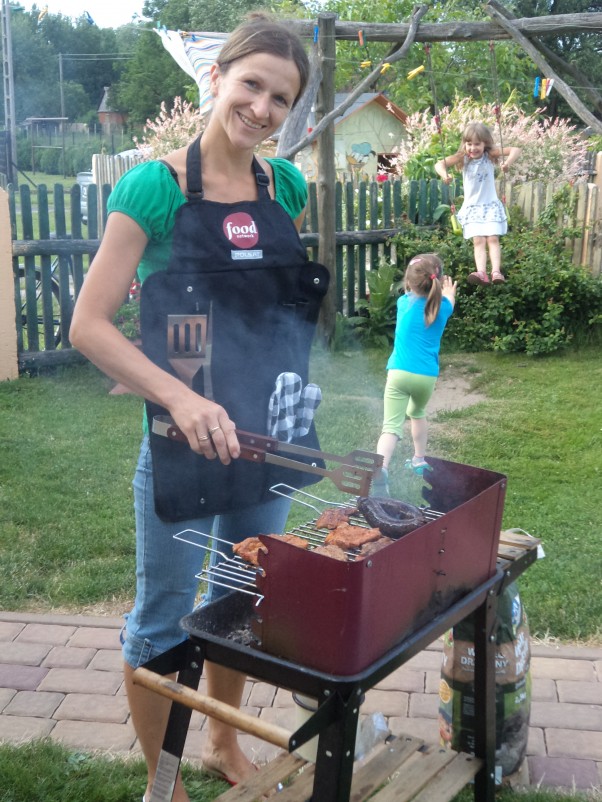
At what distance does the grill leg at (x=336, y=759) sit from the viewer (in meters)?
1.65

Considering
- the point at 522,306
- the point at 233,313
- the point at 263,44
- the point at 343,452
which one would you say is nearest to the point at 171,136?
the point at 522,306

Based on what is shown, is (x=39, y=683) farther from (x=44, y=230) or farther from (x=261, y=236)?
(x=44, y=230)

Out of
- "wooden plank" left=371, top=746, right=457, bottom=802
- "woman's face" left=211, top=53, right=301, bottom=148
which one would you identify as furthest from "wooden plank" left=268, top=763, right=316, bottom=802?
"woman's face" left=211, top=53, right=301, bottom=148

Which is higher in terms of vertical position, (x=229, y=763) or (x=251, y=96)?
(x=251, y=96)

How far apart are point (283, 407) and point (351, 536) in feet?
1.26

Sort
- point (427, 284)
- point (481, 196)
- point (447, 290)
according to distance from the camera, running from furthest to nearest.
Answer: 1. point (481, 196)
2. point (447, 290)
3. point (427, 284)

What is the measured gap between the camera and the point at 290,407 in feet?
7.09

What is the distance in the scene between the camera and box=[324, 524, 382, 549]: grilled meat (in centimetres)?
190

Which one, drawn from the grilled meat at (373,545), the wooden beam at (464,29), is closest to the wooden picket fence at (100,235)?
the wooden beam at (464,29)

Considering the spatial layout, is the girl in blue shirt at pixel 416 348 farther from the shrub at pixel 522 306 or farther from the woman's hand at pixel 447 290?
the shrub at pixel 522 306

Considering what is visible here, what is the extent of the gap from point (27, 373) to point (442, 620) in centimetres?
560

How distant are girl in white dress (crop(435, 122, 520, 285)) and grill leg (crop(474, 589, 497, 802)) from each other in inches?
223

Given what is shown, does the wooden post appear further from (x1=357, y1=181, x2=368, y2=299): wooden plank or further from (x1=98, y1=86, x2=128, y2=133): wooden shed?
(x1=98, y1=86, x2=128, y2=133): wooden shed

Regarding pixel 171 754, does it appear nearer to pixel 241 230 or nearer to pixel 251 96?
pixel 241 230
